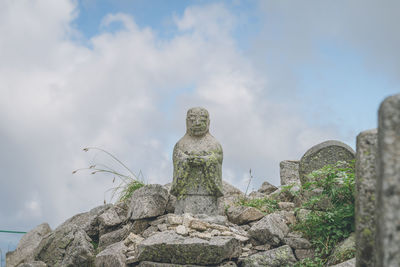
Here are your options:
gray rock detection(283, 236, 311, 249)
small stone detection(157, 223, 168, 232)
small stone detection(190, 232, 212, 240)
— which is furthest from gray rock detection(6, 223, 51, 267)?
gray rock detection(283, 236, 311, 249)

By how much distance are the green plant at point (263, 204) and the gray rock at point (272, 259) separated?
2014 mm

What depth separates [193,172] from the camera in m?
9.30

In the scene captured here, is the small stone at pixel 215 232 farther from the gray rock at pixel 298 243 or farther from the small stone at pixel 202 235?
the gray rock at pixel 298 243

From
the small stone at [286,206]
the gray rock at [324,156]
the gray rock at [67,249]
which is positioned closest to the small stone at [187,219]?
the gray rock at [67,249]

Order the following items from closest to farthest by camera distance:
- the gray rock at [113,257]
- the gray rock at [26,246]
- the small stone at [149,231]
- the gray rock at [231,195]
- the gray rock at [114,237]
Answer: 1. the gray rock at [113,257]
2. the small stone at [149,231]
3. the gray rock at [114,237]
4. the gray rock at [231,195]
5. the gray rock at [26,246]

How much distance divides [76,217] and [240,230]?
4825mm

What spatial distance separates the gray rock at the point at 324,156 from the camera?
416 inches

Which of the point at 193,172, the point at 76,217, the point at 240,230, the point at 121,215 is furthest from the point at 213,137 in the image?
the point at 76,217

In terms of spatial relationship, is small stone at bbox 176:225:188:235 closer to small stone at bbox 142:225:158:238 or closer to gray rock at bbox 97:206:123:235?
small stone at bbox 142:225:158:238

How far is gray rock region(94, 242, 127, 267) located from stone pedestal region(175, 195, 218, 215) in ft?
4.86

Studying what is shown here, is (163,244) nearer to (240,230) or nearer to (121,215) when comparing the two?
(240,230)

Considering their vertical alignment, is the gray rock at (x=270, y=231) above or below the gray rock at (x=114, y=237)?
below

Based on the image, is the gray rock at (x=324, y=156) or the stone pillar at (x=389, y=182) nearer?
the stone pillar at (x=389, y=182)

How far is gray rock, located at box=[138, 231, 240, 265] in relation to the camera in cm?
733
